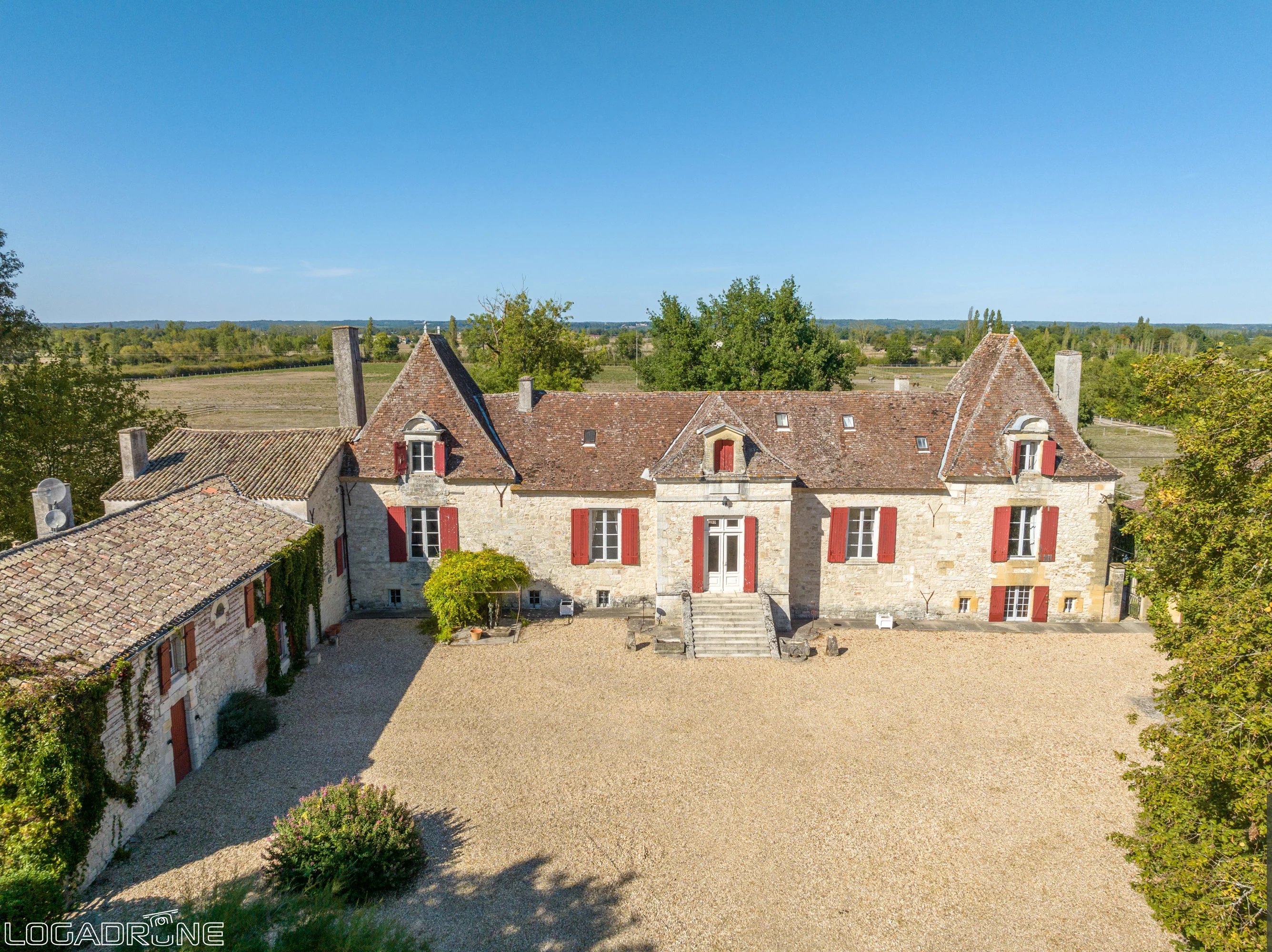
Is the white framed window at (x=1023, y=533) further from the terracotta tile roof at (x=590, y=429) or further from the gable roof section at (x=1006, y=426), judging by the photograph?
the terracotta tile roof at (x=590, y=429)

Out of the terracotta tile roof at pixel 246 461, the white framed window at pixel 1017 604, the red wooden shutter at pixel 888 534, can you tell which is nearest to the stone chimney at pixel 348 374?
the terracotta tile roof at pixel 246 461

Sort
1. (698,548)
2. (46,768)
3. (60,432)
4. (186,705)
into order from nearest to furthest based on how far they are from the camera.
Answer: (46,768) → (186,705) → (698,548) → (60,432)

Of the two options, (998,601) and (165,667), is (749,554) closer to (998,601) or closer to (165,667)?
(998,601)

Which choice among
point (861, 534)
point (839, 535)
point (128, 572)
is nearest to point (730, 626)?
point (839, 535)

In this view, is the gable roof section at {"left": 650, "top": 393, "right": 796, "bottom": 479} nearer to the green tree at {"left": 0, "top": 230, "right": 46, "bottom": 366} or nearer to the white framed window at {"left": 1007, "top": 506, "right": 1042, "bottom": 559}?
the white framed window at {"left": 1007, "top": 506, "right": 1042, "bottom": 559}

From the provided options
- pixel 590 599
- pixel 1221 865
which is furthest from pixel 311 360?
pixel 1221 865

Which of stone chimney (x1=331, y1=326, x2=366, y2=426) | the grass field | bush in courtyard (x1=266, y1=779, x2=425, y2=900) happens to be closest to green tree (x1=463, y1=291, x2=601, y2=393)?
the grass field
